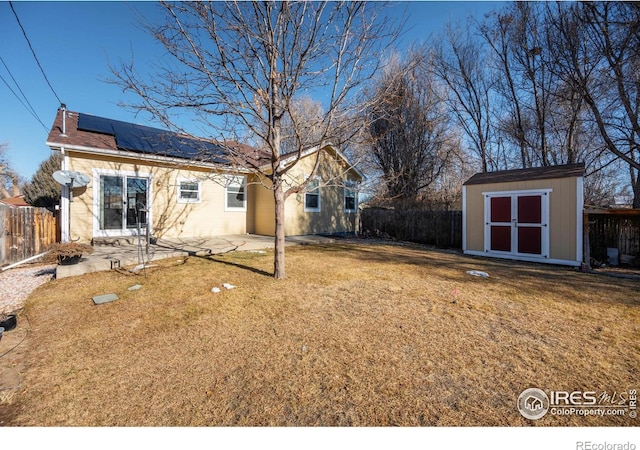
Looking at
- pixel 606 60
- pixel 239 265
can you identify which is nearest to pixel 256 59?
pixel 239 265

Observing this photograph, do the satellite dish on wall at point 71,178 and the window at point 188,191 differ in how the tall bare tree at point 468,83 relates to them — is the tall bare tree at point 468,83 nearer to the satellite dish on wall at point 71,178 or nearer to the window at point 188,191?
Result: the window at point 188,191

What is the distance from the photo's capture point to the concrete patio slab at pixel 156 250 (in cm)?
558

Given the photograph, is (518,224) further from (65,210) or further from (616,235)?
(65,210)

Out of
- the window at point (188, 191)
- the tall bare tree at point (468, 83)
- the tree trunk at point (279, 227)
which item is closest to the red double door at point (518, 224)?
the tree trunk at point (279, 227)

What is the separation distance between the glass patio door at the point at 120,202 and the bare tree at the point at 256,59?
493 cm

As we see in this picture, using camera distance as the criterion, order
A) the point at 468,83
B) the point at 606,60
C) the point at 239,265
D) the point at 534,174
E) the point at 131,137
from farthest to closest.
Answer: the point at 468,83
the point at 131,137
the point at 606,60
the point at 534,174
the point at 239,265

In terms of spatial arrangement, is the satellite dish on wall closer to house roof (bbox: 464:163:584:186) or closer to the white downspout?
the white downspout

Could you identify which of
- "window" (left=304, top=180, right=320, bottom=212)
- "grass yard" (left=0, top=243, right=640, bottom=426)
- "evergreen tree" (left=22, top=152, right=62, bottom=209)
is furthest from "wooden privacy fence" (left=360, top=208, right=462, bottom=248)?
"evergreen tree" (left=22, top=152, right=62, bottom=209)

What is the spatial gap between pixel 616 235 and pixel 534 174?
276 centimetres

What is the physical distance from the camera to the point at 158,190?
29.9 ft

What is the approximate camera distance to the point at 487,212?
855cm

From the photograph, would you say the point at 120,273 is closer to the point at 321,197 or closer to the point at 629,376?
the point at 629,376

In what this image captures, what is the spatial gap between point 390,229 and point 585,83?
29.1ft

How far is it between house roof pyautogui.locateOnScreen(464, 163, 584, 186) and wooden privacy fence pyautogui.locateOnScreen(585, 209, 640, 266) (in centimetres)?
111
